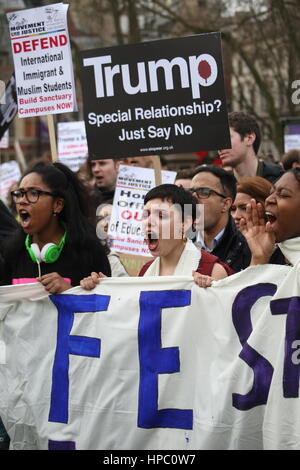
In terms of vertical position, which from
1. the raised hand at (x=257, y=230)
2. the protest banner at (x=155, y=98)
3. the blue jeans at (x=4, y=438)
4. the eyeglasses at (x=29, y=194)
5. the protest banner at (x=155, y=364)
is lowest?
the blue jeans at (x=4, y=438)

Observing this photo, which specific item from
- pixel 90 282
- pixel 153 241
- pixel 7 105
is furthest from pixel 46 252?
pixel 7 105

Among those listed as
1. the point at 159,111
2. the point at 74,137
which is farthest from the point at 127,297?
the point at 74,137

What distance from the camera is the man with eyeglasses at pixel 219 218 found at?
599 cm

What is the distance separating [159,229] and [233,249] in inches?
40.3

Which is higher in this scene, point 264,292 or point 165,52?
point 165,52

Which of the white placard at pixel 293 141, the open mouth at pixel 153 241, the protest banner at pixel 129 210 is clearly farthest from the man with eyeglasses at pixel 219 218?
the white placard at pixel 293 141

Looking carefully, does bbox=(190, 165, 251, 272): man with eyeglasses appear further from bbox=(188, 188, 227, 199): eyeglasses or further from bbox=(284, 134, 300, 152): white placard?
bbox=(284, 134, 300, 152): white placard

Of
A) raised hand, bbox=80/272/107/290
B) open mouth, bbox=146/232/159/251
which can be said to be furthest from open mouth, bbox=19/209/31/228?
open mouth, bbox=146/232/159/251

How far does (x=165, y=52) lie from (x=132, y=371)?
2.26 m

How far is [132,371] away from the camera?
4.96 meters

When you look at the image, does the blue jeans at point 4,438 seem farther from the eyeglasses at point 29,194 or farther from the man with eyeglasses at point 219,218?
the man with eyeglasses at point 219,218

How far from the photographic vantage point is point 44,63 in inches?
258

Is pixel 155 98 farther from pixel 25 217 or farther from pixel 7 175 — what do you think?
pixel 7 175
